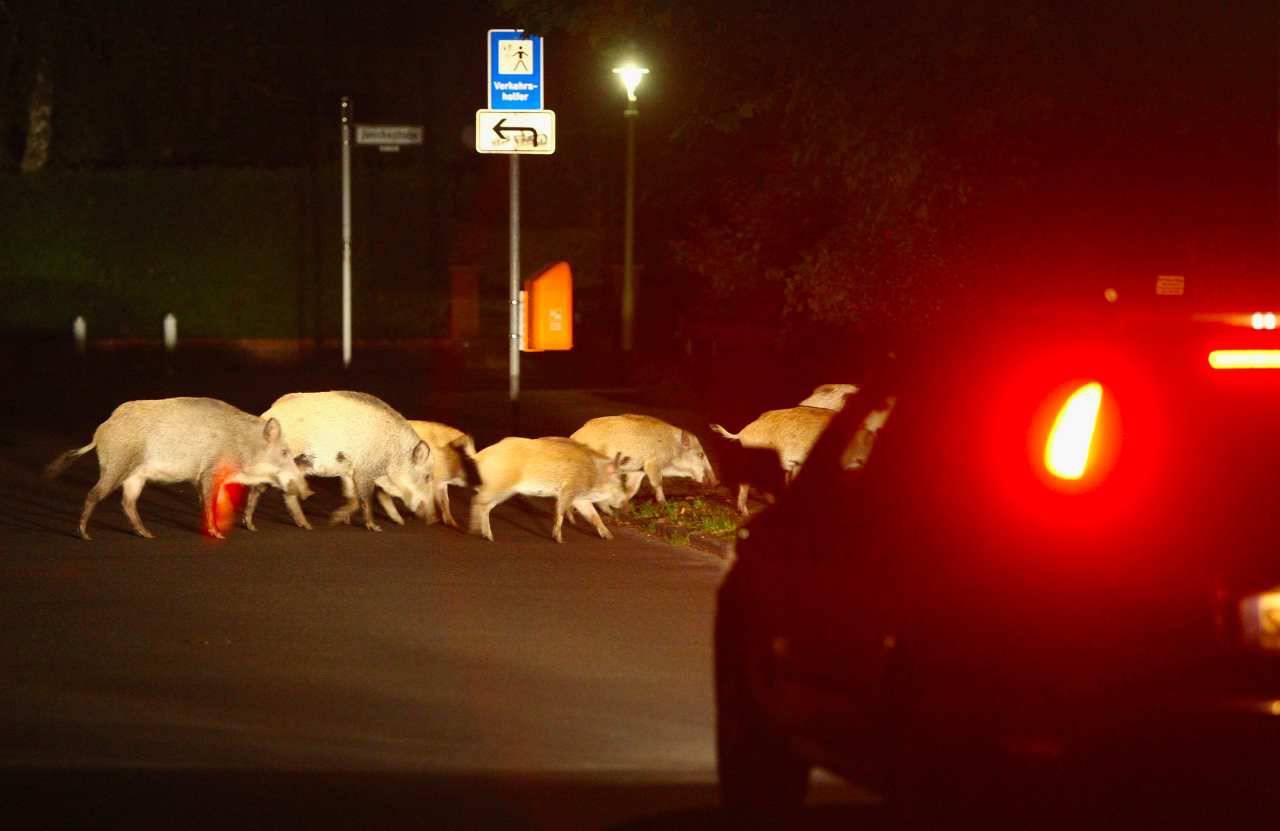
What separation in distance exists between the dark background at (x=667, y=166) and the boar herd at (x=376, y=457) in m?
3.42

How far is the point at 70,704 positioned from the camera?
30.8 feet

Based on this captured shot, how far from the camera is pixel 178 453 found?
15.5 metres

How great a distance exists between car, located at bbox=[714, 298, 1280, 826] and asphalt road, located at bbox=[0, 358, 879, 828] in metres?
1.64

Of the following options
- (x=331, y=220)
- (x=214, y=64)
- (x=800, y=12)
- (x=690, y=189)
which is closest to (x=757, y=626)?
(x=800, y=12)

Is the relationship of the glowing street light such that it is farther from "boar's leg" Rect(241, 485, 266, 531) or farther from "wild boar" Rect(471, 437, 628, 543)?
"wild boar" Rect(471, 437, 628, 543)

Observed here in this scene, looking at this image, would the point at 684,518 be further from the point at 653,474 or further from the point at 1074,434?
the point at 1074,434

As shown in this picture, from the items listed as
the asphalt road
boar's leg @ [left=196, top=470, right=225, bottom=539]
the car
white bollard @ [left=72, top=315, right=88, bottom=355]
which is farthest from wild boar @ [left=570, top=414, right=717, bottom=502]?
white bollard @ [left=72, top=315, right=88, bottom=355]

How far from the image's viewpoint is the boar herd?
15.4 metres

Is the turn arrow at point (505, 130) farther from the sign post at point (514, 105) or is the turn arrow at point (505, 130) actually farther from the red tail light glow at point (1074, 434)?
the red tail light glow at point (1074, 434)

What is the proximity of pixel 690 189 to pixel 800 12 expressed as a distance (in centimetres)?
1595

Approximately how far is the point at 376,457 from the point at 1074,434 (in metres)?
10.9

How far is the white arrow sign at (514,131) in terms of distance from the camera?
62.5 feet

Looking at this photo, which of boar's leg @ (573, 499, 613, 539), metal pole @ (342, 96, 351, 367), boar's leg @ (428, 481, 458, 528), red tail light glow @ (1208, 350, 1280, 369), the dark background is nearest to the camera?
red tail light glow @ (1208, 350, 1280, 369)

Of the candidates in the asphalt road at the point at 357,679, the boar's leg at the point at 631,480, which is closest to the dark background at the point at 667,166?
the boar's leg at the point at 631,480
